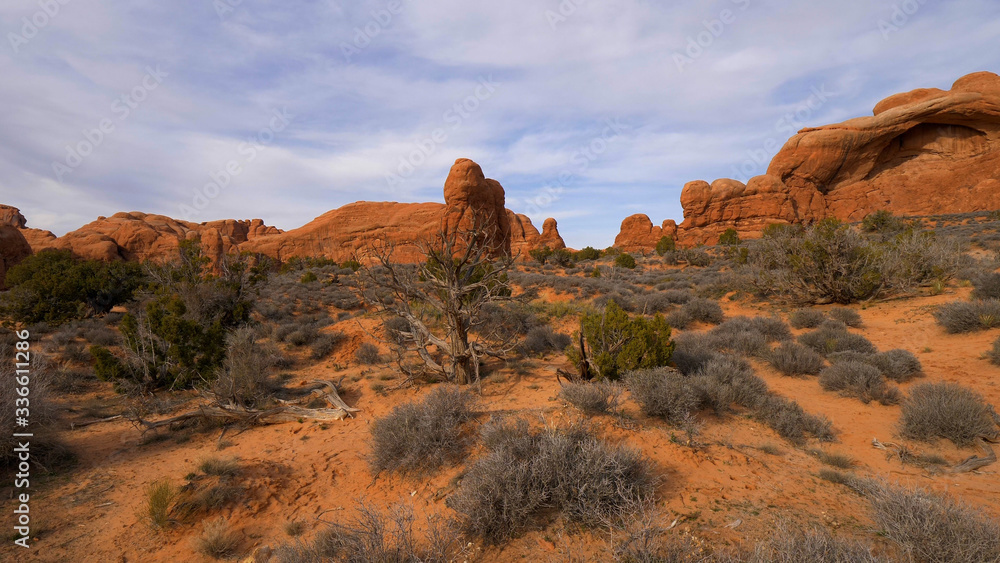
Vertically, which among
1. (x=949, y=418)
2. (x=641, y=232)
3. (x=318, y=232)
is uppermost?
(x=318, y=232)

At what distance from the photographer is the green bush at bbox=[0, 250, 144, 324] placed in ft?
37.2

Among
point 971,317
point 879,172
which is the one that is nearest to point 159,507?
point 971,317

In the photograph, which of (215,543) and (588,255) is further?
(588,255)

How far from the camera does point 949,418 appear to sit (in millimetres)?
4645

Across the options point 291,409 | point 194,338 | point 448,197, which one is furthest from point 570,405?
point 448,197

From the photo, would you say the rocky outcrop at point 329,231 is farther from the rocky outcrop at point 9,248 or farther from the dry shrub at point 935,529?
the dry shrub at point 935,529

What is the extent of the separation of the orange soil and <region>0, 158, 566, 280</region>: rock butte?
20.8 meters

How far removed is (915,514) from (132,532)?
242 inches

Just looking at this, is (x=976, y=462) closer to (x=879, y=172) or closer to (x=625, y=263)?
(x=625, y=263)

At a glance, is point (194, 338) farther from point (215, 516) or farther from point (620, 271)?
point (620, 271)

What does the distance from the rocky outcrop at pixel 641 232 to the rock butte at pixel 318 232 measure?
9.59 meters

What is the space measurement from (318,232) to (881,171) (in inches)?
2624

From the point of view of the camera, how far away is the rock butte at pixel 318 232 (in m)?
35.0

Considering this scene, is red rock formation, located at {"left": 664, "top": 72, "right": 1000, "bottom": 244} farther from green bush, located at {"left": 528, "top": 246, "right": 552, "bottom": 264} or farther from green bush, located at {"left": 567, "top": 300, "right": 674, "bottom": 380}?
green bush, located at {"left": 567, "top": 300, "right": 674, "bottom": 380}
